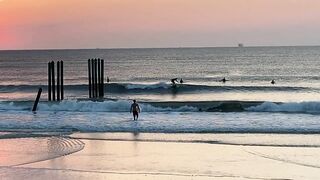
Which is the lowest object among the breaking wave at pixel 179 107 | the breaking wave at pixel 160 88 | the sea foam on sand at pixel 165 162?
the sea foam on sand at pixel 165 162

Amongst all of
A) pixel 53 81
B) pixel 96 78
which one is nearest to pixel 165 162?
pixel 53 81

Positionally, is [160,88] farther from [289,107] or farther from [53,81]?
[289,107]

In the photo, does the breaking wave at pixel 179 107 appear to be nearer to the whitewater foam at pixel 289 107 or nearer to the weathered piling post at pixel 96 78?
the whitewater foam at pixel 289 107

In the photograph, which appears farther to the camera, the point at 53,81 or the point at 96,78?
the point at 96,78

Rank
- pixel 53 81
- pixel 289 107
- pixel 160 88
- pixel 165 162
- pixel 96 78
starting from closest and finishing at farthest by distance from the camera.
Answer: pixel 165 162 → pixel 289 107 → pixel 53 81 → pixel 96 78 → pixel 160 88

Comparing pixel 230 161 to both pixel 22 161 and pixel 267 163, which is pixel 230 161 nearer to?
pixel 267 163

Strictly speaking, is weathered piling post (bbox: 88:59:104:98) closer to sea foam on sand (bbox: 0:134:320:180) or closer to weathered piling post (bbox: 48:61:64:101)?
weathered piling post (bbox: 48:61:64:101)

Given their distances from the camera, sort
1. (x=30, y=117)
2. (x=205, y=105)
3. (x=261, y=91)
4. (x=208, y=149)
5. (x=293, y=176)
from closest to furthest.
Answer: (x=293, y=176), (x=208, y=149), (x=30, y=117), (x=205, y=105), (x=261, y=91)

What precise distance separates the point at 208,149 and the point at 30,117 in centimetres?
1660

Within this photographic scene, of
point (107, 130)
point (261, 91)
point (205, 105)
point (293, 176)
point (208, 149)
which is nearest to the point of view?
point (293, 176)

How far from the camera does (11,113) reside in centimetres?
3706

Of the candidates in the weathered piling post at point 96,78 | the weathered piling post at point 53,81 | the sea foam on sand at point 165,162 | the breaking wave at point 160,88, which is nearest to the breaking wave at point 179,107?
the weathered piling post at point 53,81

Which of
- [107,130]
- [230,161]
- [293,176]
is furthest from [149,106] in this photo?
[293,176]

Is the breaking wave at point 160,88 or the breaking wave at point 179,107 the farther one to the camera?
the breaking wave at point 160,88
